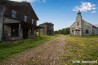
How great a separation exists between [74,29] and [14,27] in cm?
3704

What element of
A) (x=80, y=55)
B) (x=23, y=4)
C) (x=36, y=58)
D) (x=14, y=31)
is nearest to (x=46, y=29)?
(x=23, y=4)

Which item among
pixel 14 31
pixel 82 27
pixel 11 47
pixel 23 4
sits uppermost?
→ pixel 23 4

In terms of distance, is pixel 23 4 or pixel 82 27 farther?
pixel 82 27

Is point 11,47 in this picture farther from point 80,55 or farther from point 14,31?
point 14,31

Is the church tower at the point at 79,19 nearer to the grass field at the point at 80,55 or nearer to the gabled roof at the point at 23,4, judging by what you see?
the gabled roof at the point at 23,4

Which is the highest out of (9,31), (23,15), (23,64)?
(23,15)

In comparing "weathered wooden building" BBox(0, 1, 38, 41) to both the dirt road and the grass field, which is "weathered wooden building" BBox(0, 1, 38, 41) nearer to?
the grass field

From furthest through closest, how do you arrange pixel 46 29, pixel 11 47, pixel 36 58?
pixel 46 29, pixel 11 47, pixel 36 58

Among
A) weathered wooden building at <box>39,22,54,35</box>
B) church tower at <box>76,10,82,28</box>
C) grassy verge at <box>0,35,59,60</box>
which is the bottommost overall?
grassy verge at <box>0,35,59,60</box>

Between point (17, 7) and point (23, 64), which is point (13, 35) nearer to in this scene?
point (17, 7)

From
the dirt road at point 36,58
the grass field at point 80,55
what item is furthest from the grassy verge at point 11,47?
the grass field at point 80,55

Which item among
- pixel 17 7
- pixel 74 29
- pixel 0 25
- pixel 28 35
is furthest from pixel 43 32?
pixel 0 25

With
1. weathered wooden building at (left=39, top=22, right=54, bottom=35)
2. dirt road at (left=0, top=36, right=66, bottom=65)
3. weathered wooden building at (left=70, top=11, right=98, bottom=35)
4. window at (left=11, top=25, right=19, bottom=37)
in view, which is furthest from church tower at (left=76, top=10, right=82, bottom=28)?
dirt road at (left=0, top=36, right=66, bottom=65)

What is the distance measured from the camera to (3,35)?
2625cm
